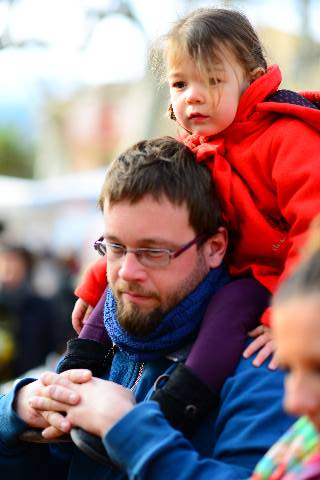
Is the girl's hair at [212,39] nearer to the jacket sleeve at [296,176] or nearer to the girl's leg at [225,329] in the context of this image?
the jacket sleeve at [296,176]

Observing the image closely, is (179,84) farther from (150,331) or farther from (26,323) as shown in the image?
(26,323)

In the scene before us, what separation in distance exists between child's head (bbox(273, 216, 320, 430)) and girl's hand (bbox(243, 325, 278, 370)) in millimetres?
911

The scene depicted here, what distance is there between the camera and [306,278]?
178 cm

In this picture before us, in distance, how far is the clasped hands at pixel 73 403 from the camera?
2662 mm

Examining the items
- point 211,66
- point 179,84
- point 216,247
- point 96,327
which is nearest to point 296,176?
point 216,247

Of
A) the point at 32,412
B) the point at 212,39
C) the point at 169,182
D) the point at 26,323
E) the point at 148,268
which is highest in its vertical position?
the point at 212,39

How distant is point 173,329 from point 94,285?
2.02ft

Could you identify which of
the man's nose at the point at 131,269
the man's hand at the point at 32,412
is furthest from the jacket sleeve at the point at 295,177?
the man's hand at the point at 32,412

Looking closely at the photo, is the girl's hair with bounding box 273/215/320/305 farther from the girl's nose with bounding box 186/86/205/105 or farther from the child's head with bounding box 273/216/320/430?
the girl's nose with bounding box 186/86/205/105

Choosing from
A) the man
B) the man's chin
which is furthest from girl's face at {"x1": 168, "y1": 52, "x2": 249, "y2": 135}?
the man's chin

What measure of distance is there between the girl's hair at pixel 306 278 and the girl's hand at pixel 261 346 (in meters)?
0.90

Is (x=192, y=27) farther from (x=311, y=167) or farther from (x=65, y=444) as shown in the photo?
(x=65, y=444)

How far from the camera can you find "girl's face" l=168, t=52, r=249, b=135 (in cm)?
307

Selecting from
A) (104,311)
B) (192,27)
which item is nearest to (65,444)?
(104,311)
